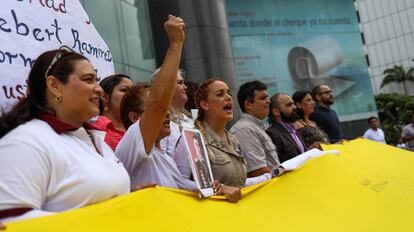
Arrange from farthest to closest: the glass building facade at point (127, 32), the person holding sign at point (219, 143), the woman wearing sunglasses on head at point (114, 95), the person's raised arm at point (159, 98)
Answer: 1. the glass building facade at point (127, 32)
2. the woman wearing sunglasses on head at point (114, 95)
3. the person holding sign at point (219, 143)
4. the person's raised arm at point (159, 98)

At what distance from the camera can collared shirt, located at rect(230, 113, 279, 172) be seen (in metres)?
3.53

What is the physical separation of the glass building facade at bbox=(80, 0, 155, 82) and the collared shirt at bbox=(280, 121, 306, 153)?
6.26 meters

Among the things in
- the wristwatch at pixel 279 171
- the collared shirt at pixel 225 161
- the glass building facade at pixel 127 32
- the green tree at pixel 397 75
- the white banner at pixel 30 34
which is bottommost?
the wristwatch at pixel 279 171

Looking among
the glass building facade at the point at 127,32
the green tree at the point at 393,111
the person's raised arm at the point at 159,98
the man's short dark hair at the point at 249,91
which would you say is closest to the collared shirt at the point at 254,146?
the man's short dark hair at the point at 249,91

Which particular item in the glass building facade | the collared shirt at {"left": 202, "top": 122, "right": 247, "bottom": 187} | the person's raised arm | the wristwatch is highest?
the glass building facade

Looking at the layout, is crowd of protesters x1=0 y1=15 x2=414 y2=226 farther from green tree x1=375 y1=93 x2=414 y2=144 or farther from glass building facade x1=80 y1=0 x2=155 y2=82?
green tree x1=375 y1=93 x2=414 y2=144

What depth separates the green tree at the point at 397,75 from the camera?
185 feet

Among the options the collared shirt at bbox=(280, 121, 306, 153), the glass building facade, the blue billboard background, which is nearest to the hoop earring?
the collared shirt at bbox=(280, 121, 306, 153)

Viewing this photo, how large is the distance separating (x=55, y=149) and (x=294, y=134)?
9.68 ft

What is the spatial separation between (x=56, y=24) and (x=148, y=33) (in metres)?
8.99

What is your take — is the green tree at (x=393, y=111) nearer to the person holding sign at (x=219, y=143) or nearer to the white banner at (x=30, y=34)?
the person holding sign at (x=219, y=143)

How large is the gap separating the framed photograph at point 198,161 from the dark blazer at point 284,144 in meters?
1.72

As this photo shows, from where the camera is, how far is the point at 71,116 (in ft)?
6.28

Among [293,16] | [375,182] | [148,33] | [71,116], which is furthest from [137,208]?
[293,16]
